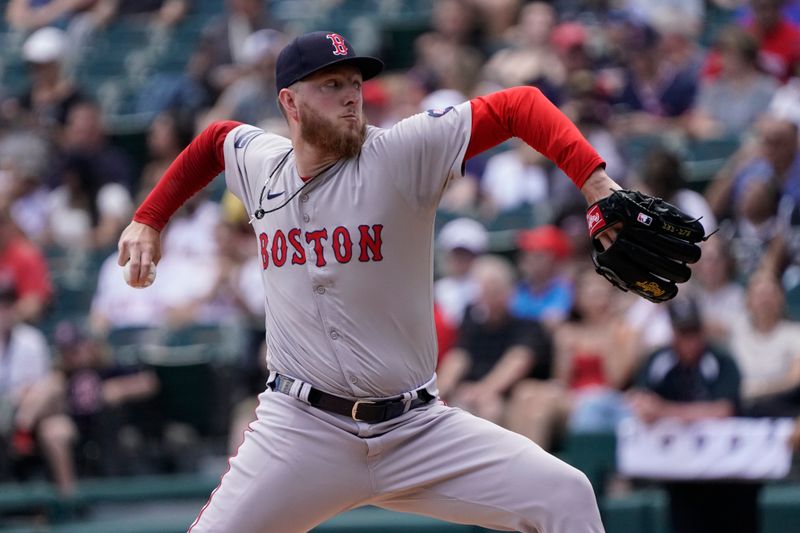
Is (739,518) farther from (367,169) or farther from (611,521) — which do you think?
(367,169)

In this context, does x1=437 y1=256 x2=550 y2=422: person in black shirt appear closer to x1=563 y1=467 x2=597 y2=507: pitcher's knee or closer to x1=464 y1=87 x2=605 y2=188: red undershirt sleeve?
x1=563 y1=467 x2=597 y2=507: pitcher's knee

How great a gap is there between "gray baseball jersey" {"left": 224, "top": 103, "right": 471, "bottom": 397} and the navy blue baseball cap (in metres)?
0.24

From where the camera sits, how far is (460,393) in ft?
25.5

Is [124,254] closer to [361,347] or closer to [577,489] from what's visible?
[361,347]

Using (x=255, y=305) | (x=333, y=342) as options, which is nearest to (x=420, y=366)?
(x=333, y=342)

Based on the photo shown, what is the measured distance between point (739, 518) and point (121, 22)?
33.0 feet

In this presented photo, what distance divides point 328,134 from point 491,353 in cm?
392

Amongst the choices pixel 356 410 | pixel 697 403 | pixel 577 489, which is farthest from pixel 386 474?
pixel 697 403

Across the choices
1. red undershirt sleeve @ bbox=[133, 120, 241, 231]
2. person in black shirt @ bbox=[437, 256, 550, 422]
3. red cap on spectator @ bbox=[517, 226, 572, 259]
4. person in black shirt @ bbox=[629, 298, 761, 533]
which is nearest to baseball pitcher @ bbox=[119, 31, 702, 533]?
red undershirt sleeve @ bbox=[133, 120, 241, 231]

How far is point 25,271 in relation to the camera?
33.6 feet

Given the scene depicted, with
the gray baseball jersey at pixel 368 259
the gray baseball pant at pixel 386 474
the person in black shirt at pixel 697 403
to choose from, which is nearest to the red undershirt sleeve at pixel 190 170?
the gray baseball jersey at pixel 368 259

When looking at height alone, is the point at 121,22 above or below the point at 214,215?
above

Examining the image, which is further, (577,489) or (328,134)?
(328,134)

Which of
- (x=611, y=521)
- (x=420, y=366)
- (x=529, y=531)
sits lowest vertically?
(x=611, y=521)
